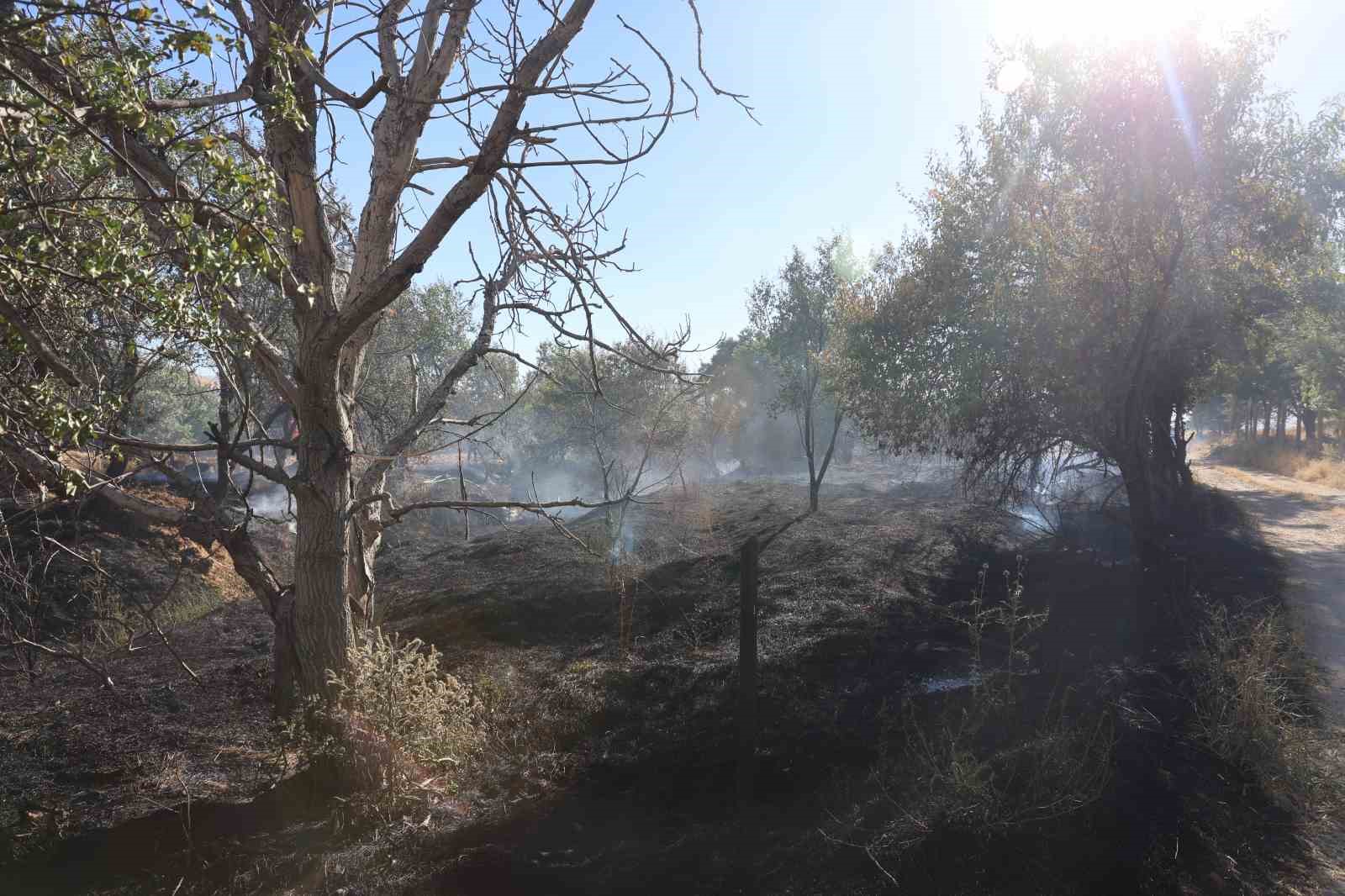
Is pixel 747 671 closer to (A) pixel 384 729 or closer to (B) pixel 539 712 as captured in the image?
(A) pixel 384 729

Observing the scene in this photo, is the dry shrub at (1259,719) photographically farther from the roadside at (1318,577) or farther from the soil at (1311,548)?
the soil at (1311,548)

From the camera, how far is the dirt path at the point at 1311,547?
10.0 meters

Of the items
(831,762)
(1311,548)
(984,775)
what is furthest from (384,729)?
(1311,548)

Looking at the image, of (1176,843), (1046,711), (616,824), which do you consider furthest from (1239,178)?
(616,824)

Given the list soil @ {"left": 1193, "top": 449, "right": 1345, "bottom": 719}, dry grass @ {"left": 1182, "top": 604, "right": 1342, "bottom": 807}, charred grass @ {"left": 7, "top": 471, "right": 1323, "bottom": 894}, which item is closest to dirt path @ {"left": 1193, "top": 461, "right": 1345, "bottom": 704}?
soil @ {"left": 1193, "top": 449, "right": 1345, "bottom": 719}

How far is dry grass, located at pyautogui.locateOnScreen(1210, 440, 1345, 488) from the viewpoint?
2977 cm

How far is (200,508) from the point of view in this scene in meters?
6.36

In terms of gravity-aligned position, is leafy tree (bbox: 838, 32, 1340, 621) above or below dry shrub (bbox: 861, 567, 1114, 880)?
above

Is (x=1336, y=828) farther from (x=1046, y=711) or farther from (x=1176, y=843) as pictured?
(x=1046, y=711)

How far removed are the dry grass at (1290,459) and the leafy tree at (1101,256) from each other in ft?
56.2

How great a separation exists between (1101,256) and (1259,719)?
369 inches

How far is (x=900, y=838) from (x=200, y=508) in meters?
5.85

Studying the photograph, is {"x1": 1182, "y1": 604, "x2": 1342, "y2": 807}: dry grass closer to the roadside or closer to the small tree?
the roadside

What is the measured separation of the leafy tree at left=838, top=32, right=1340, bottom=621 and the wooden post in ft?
35.3
